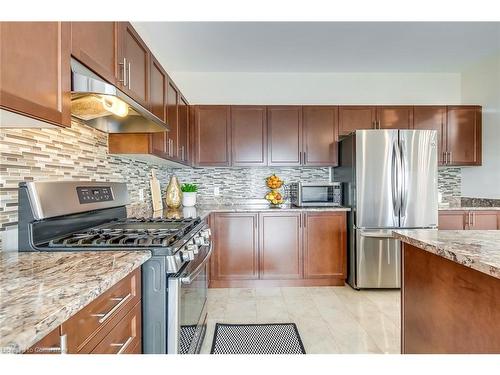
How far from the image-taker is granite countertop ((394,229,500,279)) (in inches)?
38.8

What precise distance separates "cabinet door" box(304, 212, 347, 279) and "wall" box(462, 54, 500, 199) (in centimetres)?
181

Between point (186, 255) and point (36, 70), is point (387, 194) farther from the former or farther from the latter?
point (36, 70)

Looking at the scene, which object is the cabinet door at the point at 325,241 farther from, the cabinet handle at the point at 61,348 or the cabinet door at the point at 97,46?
the cabinet handle at the point at 61,348

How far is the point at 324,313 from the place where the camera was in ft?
8.49

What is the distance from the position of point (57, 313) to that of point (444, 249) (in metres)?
1.28

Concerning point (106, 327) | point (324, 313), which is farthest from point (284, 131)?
point (106, 327)

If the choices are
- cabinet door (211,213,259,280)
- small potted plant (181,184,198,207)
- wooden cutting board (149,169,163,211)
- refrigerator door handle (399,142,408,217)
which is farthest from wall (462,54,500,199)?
wooden cutting board (149,169,163,211)

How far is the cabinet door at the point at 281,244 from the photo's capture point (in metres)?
3.29

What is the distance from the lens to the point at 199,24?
106 inches

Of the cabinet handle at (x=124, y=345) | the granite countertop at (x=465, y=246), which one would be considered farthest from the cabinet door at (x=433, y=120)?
the cabinet handle at (x=124, y=345)

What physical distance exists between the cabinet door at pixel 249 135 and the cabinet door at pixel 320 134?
49 centimetres

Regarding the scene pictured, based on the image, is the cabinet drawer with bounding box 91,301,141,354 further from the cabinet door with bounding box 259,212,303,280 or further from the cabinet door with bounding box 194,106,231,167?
the cabinet door with bounding box 194,106,231,167

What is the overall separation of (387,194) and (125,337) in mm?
2817
